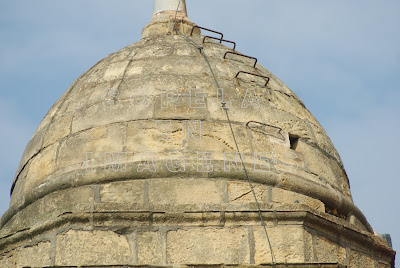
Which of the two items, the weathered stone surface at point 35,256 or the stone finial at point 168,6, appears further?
the stone finial at point 168,6

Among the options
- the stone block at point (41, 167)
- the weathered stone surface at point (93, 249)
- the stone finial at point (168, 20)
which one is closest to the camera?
the weathered stone surface at point (93, 249)

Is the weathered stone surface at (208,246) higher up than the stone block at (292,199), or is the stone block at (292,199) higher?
the stone block at (292,199)

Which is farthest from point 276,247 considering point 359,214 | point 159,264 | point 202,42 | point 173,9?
point 173,9

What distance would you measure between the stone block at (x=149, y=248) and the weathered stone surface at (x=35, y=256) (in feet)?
2.59

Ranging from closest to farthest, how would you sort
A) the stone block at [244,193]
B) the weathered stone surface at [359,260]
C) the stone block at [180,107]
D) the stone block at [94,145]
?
the stone block at [244,193] → the weathered stone surface at [359,260] → the stone block at [94,145] → the stone block at [180,107]

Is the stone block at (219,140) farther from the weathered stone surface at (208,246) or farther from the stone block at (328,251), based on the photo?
Result: the stone block at (328,251)

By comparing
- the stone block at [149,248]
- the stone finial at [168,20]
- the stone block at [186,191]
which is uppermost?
the stone finial at [168,20]

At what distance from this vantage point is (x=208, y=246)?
832 cm

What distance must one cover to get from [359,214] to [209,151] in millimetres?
1927

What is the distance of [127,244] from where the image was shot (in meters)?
8.30

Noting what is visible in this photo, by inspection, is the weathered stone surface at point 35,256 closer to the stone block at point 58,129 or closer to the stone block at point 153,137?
the stone block at point 153,137

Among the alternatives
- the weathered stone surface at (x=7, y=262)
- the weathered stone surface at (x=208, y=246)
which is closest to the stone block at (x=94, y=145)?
the weathered stone surface at (x=7, y=262)

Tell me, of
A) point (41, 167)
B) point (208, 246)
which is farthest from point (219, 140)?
point (41, 167)

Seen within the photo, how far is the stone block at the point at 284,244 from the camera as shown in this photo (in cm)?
833
